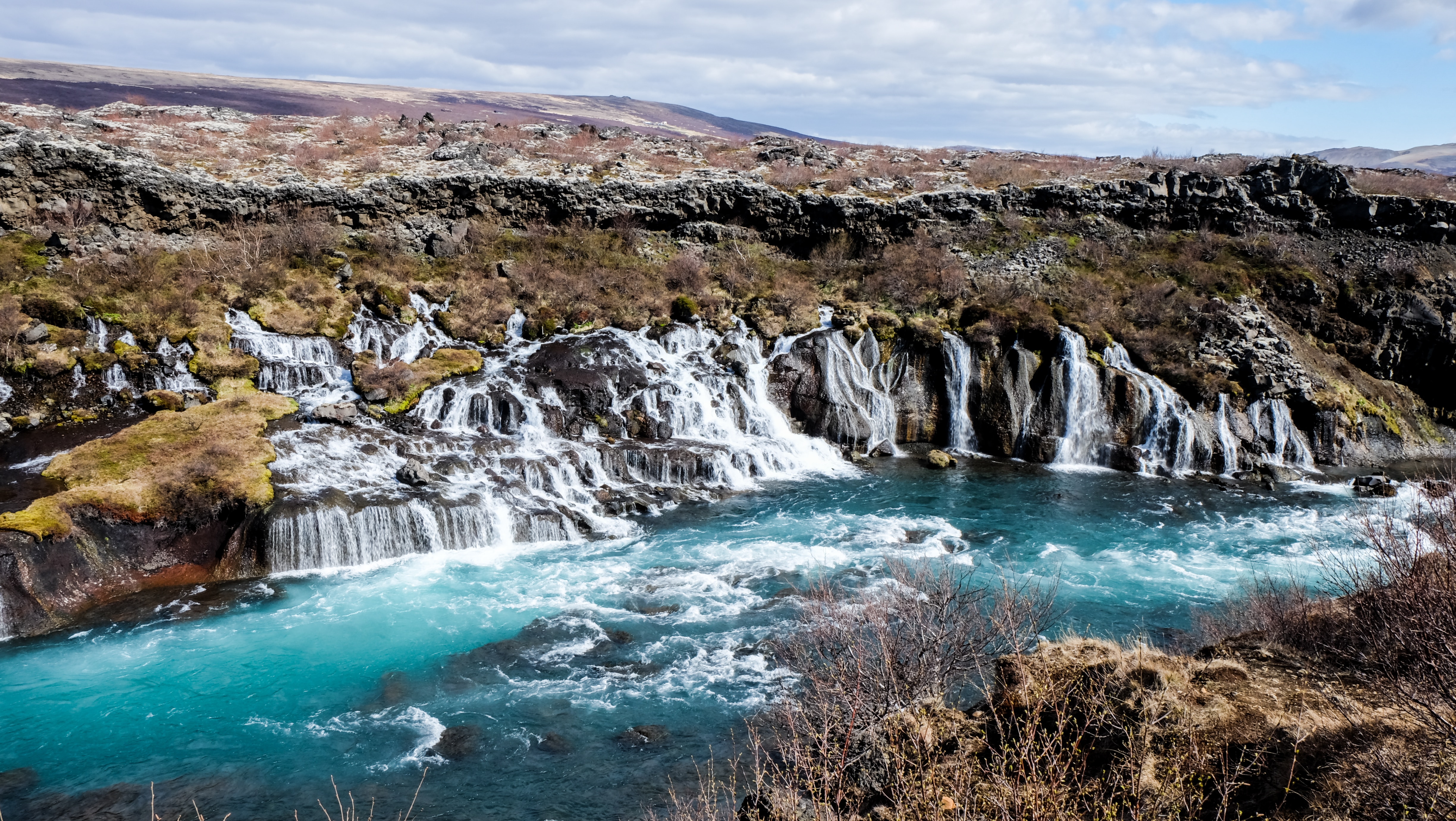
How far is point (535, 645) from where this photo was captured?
55.5 ft

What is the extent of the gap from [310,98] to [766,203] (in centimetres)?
5603

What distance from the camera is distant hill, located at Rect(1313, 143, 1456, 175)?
10300cm

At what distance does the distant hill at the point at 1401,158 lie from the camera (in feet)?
338

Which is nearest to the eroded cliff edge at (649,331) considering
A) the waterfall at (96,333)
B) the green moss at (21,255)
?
the waterfall at (96,333)

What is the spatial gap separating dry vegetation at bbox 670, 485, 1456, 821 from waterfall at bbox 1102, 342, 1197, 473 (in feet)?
56.6

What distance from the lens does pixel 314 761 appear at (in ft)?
42.3

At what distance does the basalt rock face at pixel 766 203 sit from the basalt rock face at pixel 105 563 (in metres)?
21.6

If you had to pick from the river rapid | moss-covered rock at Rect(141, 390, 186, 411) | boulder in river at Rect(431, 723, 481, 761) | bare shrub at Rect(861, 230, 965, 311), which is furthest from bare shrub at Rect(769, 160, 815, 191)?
boulder in river at Rect(431, 723, 481, 761)

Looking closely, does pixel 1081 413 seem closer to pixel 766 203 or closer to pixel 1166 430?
pixel 1166 430

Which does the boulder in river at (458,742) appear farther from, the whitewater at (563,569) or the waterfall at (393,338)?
the waterfall at (393,338)

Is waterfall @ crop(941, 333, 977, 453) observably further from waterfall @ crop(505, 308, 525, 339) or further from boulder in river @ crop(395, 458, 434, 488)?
boulder in river @ crop(395, 458, 434, 488)

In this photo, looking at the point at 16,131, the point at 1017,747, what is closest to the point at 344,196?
the point at 16,131

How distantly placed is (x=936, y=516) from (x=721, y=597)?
908cm

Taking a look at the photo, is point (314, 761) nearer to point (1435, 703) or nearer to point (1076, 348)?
point (1435, 703)
